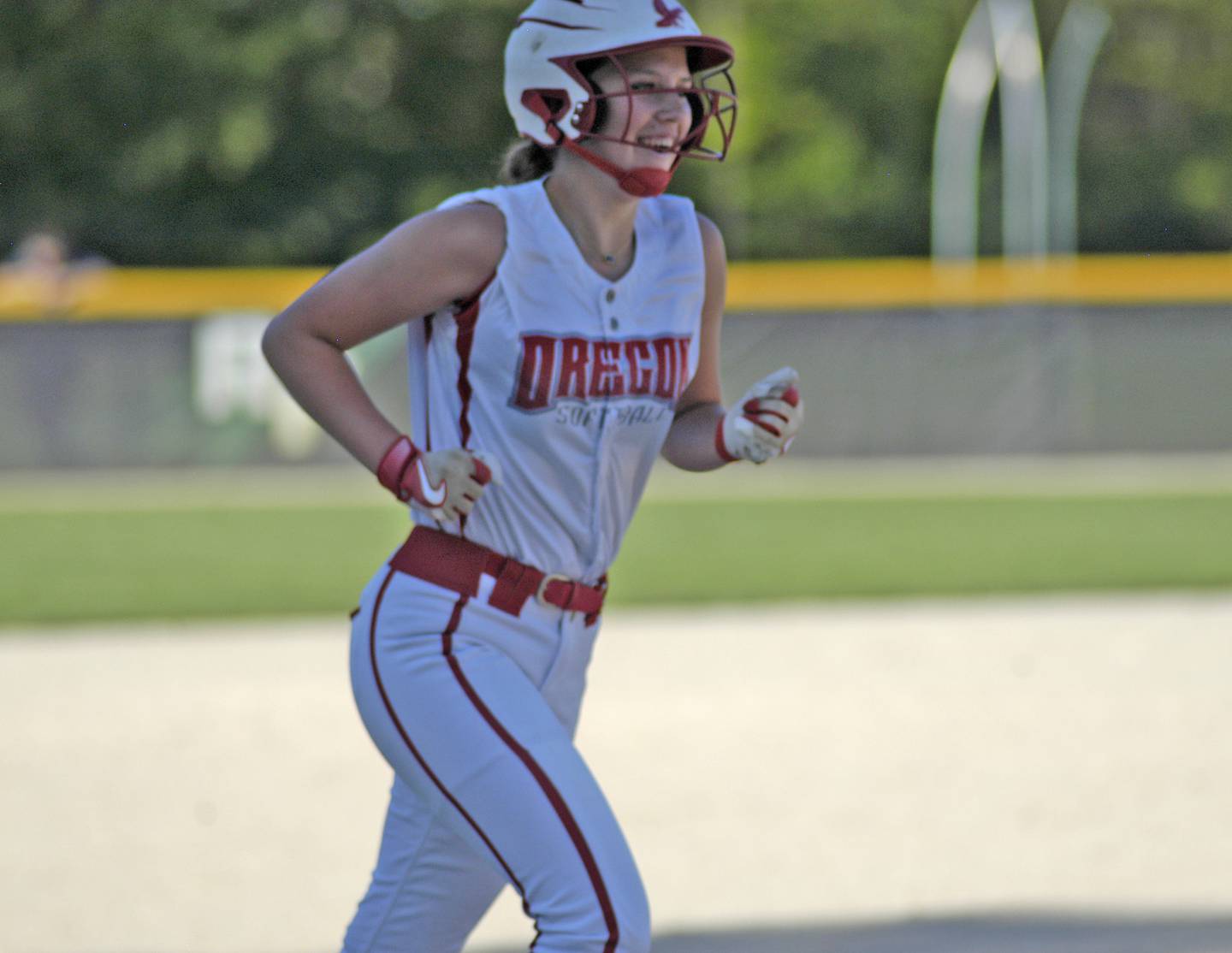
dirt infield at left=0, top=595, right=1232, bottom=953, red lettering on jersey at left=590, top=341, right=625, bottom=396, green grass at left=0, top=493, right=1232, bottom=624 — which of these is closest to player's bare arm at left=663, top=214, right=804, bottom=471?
red lettering on jersey at left=590, top=341, right=625, bottom=396

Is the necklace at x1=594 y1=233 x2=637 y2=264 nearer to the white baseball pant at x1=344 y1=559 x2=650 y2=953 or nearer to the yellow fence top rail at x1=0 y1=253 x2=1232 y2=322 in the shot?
the white baseball pant at x1=344 y1=559 x2=650 y2=953

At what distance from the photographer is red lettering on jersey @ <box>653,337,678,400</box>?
11.1 feet

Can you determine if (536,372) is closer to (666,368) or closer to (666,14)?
(666,368)

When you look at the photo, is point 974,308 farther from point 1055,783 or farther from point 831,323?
point 1055,783

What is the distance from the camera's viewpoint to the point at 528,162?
3646 millimetres

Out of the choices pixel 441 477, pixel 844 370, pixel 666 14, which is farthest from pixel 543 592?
pixel 844 370

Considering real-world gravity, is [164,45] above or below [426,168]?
above

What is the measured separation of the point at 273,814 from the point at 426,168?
34332mm

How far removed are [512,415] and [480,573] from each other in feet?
0.88

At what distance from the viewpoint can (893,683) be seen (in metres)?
7.93

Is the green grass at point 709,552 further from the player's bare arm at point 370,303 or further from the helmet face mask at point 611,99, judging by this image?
the helmet face mask at point 611,99

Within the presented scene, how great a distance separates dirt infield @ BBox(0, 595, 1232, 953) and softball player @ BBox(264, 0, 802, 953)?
1.45 meters

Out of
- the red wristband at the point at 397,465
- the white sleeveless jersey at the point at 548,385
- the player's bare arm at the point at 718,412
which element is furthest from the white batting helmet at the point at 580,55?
the red wristband at the point at 397,465

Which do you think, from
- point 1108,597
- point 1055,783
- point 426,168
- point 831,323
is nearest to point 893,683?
point 1055,783
